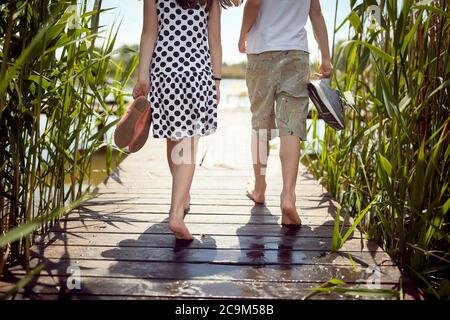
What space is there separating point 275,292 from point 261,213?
40.3 inches

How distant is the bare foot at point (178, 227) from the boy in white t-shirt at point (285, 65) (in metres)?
0.46

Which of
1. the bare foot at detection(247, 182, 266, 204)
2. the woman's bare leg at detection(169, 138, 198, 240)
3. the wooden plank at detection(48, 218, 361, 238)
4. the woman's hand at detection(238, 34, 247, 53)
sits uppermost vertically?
the woman's hand at detection(238, 34, 247, 53)

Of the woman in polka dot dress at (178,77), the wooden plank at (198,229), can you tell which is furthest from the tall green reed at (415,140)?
the woman in polka dot dress at (178,77)

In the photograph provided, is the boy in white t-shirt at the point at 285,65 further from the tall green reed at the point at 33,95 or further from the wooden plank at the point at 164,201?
the tall green reed at the point at 33,95

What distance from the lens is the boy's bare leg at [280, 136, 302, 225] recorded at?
93.2 inches

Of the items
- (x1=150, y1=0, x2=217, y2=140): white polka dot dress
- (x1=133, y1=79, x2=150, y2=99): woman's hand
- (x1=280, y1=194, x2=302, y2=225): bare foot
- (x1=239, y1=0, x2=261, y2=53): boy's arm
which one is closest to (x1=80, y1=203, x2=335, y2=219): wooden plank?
(x1=280, y1=194, x2=302, y2=225): bare foot

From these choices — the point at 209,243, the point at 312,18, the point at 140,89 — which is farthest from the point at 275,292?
the point at 312,18

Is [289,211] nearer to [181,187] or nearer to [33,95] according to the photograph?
[181,187]

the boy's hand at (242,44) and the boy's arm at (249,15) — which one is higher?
the boy's arm at (249,15)

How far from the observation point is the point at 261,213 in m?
2.69

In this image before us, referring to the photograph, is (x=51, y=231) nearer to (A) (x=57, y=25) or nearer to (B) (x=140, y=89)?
(B) (x=140, y=89)

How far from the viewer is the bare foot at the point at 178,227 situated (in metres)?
2.13

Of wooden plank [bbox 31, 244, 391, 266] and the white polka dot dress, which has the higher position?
the white polka dot dress

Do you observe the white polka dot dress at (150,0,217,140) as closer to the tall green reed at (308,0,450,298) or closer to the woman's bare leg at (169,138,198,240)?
the woman's bare leg at (169,138,198,240)
